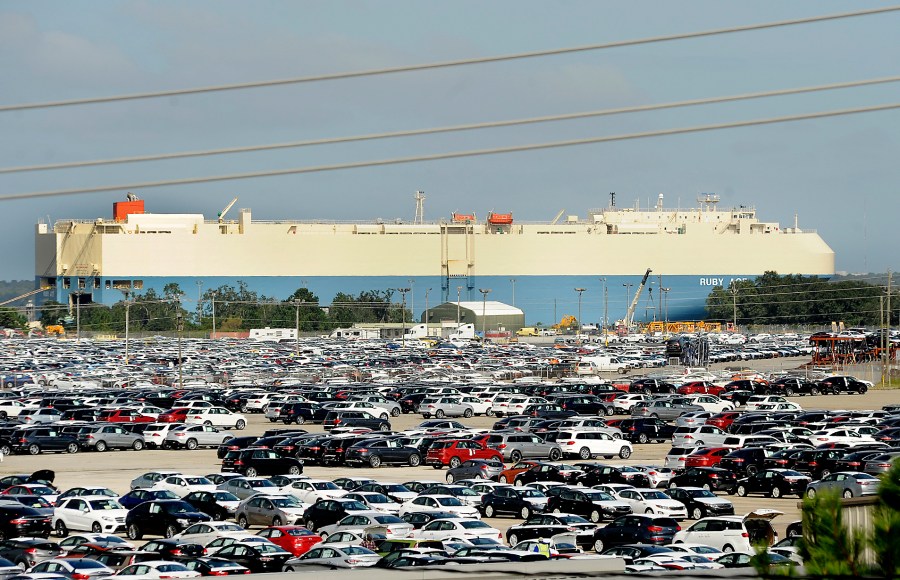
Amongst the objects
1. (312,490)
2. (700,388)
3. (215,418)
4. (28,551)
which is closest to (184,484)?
(312,490)

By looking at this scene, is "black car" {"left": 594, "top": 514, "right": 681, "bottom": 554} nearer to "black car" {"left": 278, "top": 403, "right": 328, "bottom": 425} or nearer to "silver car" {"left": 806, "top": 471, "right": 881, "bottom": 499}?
"silver car" {"left": 806, "top": 471, "right": 881, "bottom": 499}

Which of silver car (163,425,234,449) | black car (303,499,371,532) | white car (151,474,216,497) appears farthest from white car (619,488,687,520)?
silver car (163,425,234,449)

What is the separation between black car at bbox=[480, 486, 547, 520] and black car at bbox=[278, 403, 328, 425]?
20657 millimetres

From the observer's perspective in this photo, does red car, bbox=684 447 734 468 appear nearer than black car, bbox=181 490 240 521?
No

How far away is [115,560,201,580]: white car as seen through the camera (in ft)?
51.3

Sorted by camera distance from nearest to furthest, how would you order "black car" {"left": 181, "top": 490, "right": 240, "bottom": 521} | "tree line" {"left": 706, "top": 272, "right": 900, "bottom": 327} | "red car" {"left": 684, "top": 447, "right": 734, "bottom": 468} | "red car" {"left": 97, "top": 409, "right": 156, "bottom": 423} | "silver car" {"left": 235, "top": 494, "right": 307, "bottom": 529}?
1. "silver car" {"left": 235, "top": 494, "right": 307, "bottom": 529}
2. "black car" {"left": 181, "top": 490, "right": 240, "bottom": 521}
3. "red car" {"left": 684, "top": 447, "right": 734, "bottom": 468}
4. "red car" {"left": 97, "top": 409, "right": 156, "bottom": 423}
5. "tree line" {"left": 706, "top": 272, "right": 900, "bottom": 327}

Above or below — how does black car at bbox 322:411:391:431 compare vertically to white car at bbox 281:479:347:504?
above

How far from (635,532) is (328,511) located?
202 inches

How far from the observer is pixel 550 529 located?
64.4ft

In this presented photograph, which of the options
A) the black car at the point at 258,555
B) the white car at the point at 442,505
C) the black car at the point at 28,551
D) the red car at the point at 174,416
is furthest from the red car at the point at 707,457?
the red car at the point at 174,416

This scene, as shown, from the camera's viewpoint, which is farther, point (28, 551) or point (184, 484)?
point (184, 484)

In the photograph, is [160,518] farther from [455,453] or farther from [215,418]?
[215,418]

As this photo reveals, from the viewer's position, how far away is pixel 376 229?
450 feet

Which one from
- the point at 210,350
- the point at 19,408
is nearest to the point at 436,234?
the point at 210,350
